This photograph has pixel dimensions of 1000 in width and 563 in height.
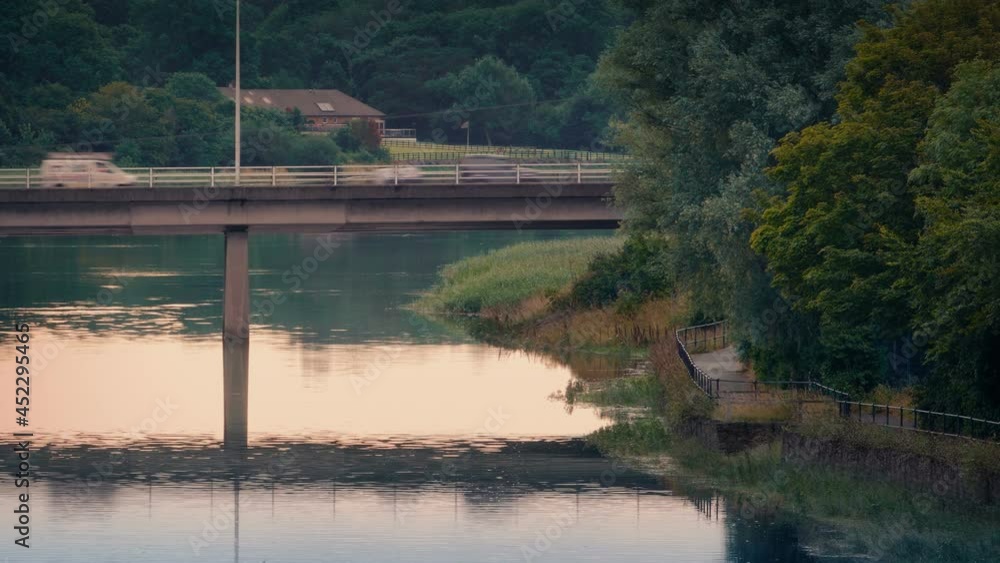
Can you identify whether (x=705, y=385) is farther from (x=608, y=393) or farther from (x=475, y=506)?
(x=475, y=506)

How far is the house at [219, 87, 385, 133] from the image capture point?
16438 cm

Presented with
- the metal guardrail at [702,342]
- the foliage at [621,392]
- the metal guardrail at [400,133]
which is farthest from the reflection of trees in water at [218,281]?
the metal guardrail at [400,133]

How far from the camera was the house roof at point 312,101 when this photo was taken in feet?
543

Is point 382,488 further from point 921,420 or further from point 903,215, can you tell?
point 903,215

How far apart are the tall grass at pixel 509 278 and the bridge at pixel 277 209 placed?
5.61 m

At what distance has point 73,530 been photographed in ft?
125

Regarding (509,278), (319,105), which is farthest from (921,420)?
(319,105)

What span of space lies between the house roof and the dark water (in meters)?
86.2

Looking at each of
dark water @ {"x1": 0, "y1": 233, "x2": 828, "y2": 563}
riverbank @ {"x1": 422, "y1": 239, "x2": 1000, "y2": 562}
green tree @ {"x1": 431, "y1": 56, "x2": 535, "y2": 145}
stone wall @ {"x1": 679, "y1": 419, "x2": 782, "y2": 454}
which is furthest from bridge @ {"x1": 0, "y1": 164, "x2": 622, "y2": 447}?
green tree @ {"x1": 431, "y1": 56, "x2": 535, "y2": 145}

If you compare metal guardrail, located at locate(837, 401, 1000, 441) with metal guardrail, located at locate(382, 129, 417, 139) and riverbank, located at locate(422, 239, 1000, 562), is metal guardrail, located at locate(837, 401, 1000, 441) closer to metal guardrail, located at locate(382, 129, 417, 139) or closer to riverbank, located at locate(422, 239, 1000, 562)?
riverbank, located at locate(422, 239, 1000, 562)

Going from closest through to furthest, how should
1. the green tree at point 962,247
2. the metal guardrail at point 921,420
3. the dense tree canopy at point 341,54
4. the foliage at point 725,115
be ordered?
the green tree at point 962,247, the metal guardrail at point 921,420, the foliage at point 725,115, the dense tree canopy at point 341,54

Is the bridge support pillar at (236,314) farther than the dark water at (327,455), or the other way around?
the bridge support pillar at (236,314)

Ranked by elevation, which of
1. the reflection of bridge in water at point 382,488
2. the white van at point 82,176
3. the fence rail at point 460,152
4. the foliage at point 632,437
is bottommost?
the reflection of bridge in water at point 382,488

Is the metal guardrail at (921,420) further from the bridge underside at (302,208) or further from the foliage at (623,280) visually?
the bridge underside at (302,208)
